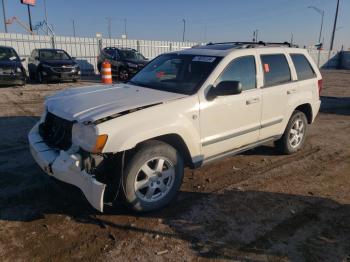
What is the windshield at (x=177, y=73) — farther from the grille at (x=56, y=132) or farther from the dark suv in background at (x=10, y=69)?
the dark suv in background at (x=10, y=69)

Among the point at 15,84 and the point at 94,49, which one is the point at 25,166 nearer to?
the point at 15,84

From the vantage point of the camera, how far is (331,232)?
333 cm

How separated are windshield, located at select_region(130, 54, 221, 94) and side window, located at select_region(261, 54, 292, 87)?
0.94 metres

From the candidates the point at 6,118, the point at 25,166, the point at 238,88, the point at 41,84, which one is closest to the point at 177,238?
the point at 238,88

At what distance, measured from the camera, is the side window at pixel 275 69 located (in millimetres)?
4695

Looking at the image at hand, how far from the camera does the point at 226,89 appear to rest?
3820 millimetres

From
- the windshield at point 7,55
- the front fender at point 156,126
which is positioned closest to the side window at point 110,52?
the windshield at point 7,55

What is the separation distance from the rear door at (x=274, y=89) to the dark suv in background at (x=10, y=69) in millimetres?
11180

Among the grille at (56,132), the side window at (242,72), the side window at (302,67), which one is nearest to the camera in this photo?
the grille at (56,132)

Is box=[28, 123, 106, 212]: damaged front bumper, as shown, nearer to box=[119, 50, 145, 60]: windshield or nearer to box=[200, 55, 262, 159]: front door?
box=[200, 55, 262, 159]: front door

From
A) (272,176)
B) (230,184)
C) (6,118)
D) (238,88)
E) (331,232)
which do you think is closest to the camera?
(331,232)

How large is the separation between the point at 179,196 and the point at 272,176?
153cm

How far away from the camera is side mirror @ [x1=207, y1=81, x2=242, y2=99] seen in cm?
379

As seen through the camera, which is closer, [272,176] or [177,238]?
[177,238]
